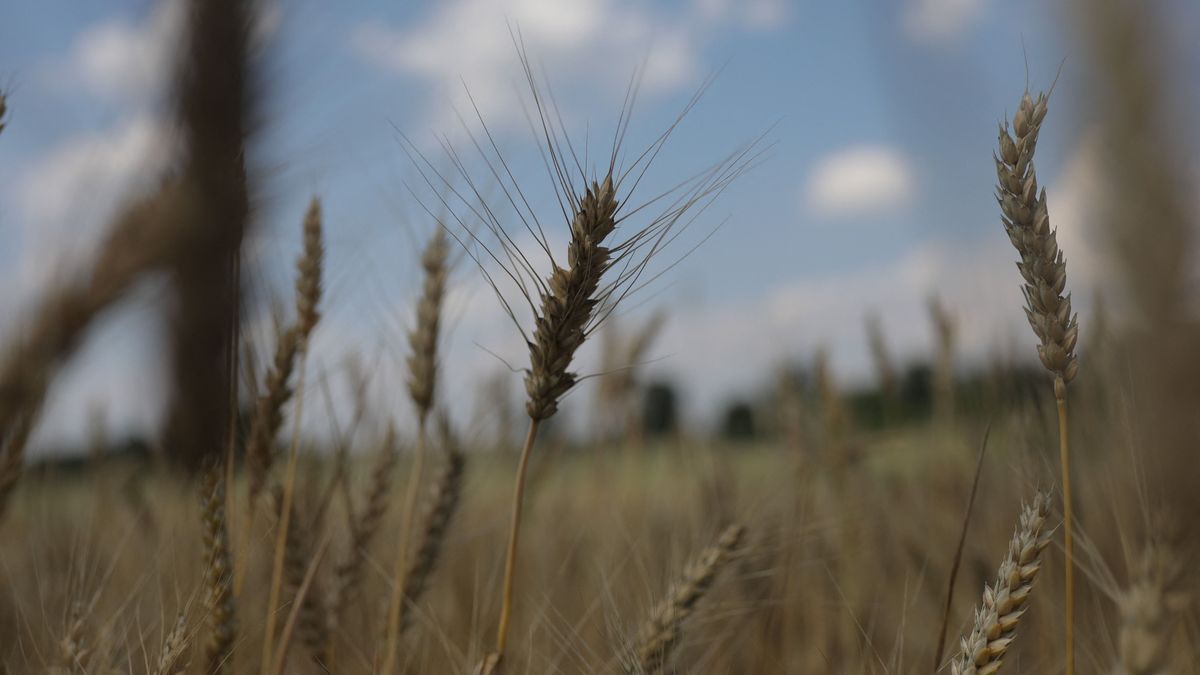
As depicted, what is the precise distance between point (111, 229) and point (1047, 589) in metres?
1.86

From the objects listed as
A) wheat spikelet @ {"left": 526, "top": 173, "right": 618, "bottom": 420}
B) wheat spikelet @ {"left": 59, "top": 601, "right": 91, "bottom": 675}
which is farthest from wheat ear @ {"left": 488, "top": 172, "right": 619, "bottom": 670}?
wheat spikelet @ {"left": 59, "top": 601, "right": 91, "bottom": 675}

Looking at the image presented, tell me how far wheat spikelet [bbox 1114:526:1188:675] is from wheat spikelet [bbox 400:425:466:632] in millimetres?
849

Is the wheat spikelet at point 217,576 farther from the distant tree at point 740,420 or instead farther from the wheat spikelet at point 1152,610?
the distant tree at point 740,420

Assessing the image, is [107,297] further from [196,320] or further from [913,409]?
[913,409]

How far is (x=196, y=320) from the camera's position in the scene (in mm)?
2990

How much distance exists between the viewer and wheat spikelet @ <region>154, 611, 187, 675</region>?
81 centimetres

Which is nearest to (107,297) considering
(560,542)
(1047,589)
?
(560,542)

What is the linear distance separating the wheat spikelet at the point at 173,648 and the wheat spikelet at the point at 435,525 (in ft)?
1.12

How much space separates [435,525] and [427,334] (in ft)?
1.26

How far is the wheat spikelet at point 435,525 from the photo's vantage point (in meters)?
1.22

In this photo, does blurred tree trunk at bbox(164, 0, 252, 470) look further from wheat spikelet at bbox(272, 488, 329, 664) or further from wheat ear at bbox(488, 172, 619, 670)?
wheat ear at bbox(488, 172, 619, 670)

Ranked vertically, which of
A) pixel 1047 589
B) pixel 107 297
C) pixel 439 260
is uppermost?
pixel 107 297

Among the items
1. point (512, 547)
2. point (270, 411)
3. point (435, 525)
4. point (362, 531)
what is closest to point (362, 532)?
point (362, 531)

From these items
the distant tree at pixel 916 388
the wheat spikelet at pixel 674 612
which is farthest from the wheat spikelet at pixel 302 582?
the distant tree at pixel 916 388
